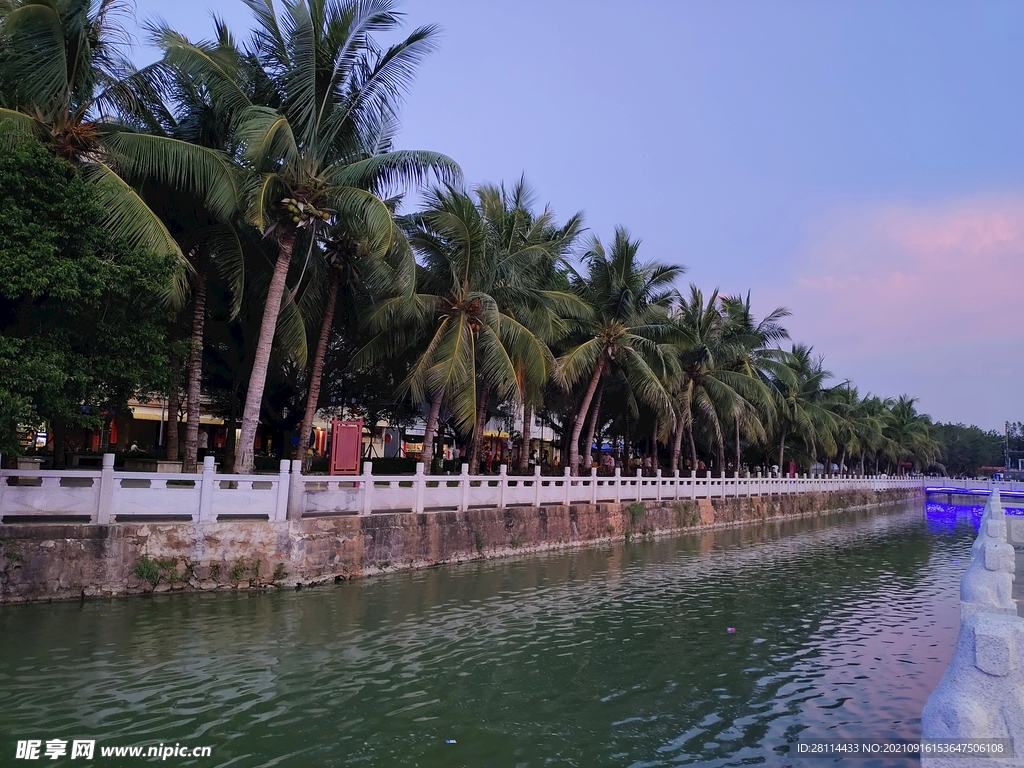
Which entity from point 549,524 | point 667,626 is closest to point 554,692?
point 667,626

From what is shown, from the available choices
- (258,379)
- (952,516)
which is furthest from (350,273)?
(952,516)

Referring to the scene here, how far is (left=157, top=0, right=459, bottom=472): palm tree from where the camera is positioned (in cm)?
1362

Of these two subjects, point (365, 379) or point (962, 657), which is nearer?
point (962, 657)

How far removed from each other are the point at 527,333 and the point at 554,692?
40.5 ft

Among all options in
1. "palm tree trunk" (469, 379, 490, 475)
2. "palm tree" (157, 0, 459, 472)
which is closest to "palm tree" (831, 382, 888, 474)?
"palm tree trunk" (469, 379, 490, 475)

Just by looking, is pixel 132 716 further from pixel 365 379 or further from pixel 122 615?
pixel 365 379

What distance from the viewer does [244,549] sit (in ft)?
39.3

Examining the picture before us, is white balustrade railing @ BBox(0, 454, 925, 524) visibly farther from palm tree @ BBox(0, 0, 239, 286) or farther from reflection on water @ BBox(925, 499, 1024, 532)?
reflection on water @ BBox(925, 499, 1024, 532)

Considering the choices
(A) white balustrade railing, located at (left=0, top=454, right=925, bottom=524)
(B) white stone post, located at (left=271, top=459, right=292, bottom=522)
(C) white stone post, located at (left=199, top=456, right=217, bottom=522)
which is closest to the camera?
(A) white balustrade railing, located at (left=0, top=454, right=925, bottom=524)

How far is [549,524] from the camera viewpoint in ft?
63.8

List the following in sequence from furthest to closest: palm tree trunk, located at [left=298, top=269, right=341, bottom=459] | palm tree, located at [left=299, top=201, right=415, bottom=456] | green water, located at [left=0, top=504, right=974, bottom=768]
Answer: palm tree trunk, located at [left=298, top=269, right=341, bottom=459], palm tree, located at [left=299, top=201, right=415, bottom=456], green water, located at [left=0, top=504, right=974, bottom=768]

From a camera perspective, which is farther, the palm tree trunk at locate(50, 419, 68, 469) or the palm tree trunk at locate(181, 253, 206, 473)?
the palm tree trunk at locate(50, 419, 68, 469)

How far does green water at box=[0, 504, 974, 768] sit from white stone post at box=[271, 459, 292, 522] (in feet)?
4.38

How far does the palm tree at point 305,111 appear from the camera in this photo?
536 inches
